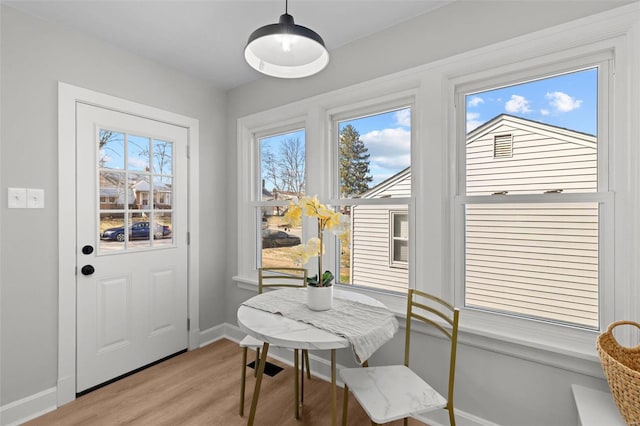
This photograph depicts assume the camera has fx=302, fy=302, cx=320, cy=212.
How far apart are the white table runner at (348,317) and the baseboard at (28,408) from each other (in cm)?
152

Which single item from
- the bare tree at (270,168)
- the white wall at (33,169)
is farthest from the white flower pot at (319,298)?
the white wall at (33,169)

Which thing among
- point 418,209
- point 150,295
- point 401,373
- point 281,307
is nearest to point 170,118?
point 150,295

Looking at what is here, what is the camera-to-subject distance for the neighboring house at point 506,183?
1563 millimetres

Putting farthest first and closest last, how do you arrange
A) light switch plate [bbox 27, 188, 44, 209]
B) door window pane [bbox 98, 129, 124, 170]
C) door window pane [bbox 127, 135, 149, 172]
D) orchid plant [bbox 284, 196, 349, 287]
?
door window pane [bbox 127, 135, 149, 172], door window pane [bbox 98, 129, 124, 170], light switch plate [bbox 27, 188, 44, 209], orchid plant [bbox 284, 196, 349, 287]

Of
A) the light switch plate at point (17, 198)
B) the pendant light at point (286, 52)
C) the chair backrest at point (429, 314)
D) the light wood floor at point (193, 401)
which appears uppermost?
the pendant light at point (286, 52)

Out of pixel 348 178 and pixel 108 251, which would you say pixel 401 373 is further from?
pixel 108 251

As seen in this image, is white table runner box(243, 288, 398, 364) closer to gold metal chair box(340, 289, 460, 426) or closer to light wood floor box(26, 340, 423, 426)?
gold metal chair box(340, 289, 460, 426)

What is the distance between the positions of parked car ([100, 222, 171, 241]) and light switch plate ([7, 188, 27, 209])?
0.50 metres

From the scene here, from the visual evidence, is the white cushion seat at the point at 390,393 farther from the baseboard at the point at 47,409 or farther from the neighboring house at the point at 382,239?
the neighboring house at the point at 382,239

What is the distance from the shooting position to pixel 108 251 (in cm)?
233

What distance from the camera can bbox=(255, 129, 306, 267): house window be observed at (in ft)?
9.04

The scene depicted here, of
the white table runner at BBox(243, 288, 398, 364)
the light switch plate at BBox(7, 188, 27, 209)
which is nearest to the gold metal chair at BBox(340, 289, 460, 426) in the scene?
the white table runner at BBox(243, 288, 398, 364)

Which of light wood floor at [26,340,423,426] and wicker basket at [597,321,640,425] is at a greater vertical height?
wicker basket at [597,321,640,425]

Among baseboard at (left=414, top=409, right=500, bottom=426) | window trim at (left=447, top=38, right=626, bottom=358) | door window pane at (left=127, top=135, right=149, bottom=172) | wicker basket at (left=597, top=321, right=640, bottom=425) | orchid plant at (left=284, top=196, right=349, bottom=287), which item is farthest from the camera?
door window pane at (left=127, top=135, right=149, bottom=172)
